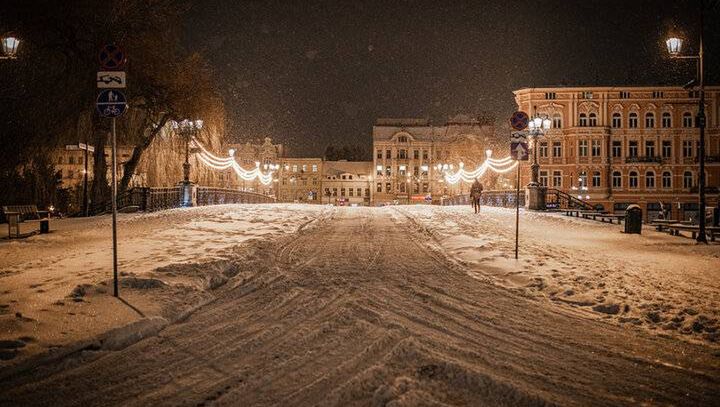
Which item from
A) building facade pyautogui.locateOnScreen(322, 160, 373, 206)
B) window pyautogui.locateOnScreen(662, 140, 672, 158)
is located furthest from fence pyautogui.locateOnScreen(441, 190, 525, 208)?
building facade pyautogui.locateOnScreen(322, 160, 373, 206)

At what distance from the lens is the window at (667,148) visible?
61.3 metres

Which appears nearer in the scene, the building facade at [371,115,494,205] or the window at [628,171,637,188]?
the window at [628,171,637,188]

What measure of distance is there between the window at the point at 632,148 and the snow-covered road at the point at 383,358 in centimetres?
6141

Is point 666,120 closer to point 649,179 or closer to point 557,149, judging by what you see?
point 649,179

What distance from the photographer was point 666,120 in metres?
61.2

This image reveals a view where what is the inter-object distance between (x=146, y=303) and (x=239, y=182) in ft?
253

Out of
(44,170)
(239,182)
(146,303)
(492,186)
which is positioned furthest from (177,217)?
(239,182)

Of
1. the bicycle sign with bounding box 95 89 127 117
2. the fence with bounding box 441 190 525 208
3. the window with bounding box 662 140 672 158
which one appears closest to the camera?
the bicycle sign with bounding box 95 89 127 117

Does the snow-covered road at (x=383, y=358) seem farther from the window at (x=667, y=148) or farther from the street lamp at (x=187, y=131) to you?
the window at (x=667, y=148)

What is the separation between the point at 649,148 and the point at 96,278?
66.6 m

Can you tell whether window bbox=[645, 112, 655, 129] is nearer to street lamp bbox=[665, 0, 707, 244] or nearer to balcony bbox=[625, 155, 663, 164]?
balcony bbox=[625, 155, 663, 164]

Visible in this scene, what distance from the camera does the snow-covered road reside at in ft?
14.0

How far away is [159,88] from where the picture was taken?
2834cm

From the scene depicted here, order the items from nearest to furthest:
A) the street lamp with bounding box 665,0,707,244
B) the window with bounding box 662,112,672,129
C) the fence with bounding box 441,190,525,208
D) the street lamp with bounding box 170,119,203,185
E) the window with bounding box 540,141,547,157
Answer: the street lamp with bounding box 665,0,707,244 → the street lamp with bounding box 170,119,203,185 → the fence with bounding box 441,190,525,208 → the window with bounding box 662,112,672,129 → the window with bounding box 540,141,547,157
